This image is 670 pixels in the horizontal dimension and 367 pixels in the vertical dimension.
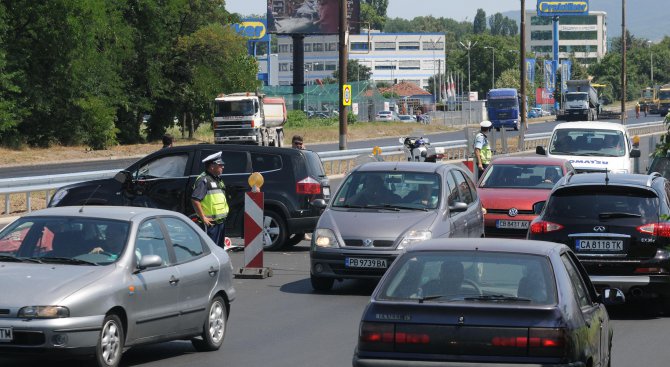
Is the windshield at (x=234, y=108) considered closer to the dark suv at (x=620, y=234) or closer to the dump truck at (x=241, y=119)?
the dump truck at (x=241, y=119)

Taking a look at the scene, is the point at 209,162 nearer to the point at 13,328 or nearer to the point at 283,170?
the point at 283,170

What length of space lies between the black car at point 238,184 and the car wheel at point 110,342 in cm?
994

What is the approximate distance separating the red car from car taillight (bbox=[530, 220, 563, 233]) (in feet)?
18.2

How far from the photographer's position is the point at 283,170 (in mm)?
20266

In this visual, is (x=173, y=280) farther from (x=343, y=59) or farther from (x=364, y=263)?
(x=343, y=59)

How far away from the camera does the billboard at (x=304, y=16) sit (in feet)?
317

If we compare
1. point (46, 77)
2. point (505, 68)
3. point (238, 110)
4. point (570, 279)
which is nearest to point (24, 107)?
point (46, 77)

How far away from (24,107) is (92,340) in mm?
51755

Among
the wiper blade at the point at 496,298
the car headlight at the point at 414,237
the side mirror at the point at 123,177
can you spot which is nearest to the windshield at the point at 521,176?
the side mirror at the point at 123,177

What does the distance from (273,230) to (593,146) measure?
34.1 feet

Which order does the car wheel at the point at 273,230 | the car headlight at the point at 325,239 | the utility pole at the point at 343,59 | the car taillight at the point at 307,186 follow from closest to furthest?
the car headlight at the point at 325,239
the car taillight at the point at 307,186
the car wheel at the point at 273,230
the utility pole at the point at 343,59

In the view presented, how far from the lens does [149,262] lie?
32.4 feet

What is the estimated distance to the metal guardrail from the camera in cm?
2550

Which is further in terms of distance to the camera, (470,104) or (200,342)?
(470,104)
